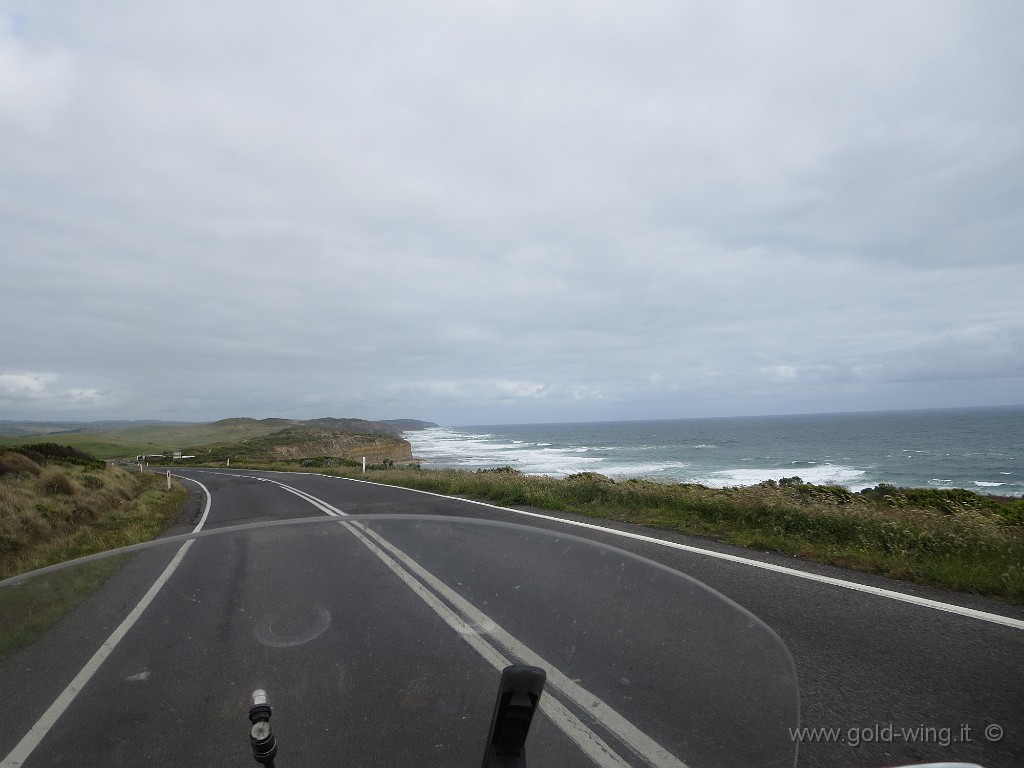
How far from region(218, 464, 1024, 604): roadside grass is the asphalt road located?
345 cm

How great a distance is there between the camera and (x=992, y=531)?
6.47 m

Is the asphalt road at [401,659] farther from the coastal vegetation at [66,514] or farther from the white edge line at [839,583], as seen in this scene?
the coastal vegetation at [66,514]

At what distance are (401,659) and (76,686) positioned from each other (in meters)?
0.82

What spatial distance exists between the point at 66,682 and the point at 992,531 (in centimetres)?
830

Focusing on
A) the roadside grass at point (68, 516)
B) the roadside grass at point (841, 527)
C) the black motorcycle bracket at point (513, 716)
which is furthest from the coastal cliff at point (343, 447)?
the black motorcycle bracket at point (513, 716)

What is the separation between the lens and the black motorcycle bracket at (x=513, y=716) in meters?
1.34

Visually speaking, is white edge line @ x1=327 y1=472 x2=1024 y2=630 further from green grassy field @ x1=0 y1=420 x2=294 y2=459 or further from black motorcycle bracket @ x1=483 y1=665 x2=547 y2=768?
green grassy field @ x1=0 y1=420 x2=294 y2=459

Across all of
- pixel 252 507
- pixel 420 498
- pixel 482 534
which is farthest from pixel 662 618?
pixel 252 507

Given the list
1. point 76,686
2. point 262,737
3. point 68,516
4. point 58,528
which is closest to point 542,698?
point 262,737

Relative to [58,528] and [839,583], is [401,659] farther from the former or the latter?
[58,528]

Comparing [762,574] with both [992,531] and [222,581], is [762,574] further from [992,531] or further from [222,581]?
[222,581]

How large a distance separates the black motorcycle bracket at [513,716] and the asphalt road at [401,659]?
5cm

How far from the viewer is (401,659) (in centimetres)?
163

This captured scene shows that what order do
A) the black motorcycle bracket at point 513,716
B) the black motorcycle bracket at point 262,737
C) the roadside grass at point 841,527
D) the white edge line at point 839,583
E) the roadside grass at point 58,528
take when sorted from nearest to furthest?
1. the black motorcycle bracket at point 262,737
2. the black motorcycle bracket at point 513,716
3. the roadside grass at point 58,528
4. the white edge line at point 839,583
5. the roadside grass at point 841,527
